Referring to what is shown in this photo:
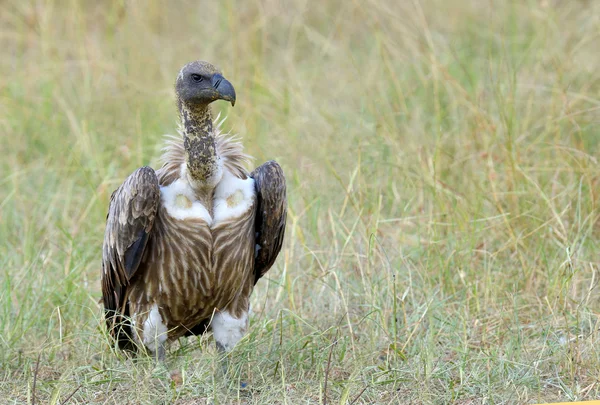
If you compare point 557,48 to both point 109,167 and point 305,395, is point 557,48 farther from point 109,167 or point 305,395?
point 305,395

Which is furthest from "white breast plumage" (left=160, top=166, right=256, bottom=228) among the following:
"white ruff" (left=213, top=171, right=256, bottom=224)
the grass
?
the grass

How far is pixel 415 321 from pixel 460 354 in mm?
388

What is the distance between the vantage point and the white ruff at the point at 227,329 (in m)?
4.52

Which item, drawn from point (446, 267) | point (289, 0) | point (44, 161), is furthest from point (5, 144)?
point (446, 267)

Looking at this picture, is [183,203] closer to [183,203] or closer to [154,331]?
[183,203]

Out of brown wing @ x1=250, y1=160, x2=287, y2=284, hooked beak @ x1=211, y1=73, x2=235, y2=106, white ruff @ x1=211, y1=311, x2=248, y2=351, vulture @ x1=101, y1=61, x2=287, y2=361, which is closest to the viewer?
hooked beak @ x1=211, y1=73, x2=235, y2=106

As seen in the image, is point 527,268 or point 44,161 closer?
point 527,268

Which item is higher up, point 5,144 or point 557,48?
point 557,48

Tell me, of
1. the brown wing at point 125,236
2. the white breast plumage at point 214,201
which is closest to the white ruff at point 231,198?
the white breast plumage at point 214,201

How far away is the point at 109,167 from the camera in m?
6.57

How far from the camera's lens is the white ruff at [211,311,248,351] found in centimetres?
452

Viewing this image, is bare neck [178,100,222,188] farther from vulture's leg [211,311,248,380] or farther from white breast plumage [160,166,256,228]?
vulture's leg [211,311,248,380]

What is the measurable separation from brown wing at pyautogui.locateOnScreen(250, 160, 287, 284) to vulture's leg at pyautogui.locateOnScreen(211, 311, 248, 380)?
0.33m

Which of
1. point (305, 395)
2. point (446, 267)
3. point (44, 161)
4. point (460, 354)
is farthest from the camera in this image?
point (44, 161)
